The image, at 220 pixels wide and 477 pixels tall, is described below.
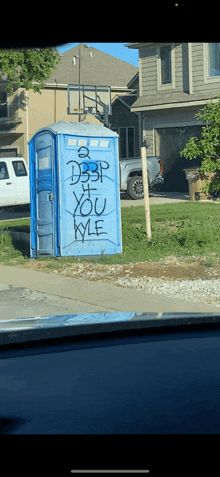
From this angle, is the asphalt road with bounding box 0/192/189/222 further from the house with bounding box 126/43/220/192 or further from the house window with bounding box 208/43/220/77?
the house window with bounding box 208/43/220/77

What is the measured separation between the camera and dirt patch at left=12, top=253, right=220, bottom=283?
35.0 feet

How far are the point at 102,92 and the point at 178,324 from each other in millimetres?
30513

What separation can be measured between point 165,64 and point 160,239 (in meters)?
15.9

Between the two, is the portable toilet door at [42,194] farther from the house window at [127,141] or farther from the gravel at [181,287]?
the house window at [127,141]

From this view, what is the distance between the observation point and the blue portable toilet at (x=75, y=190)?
12188 mm

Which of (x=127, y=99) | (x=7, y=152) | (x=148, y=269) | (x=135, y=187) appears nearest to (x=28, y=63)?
(x=127, y=99)

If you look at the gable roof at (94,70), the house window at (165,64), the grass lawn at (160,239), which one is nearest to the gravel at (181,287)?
the grass lawn at (160,239)

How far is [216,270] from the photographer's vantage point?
10836 millimetres

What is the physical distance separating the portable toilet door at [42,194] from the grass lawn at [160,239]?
0.34 m

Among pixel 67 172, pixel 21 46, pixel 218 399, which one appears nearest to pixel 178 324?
pixel 218 399

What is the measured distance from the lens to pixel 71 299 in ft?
30.5

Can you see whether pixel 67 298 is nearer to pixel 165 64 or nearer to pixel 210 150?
pixel 210 150

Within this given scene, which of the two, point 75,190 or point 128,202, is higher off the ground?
point 75,190
